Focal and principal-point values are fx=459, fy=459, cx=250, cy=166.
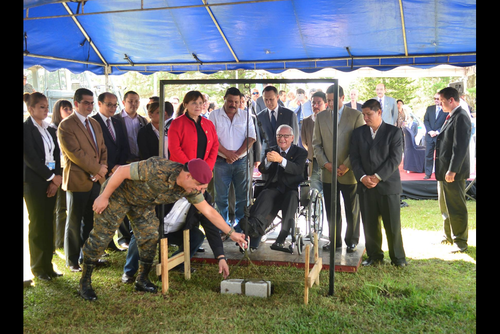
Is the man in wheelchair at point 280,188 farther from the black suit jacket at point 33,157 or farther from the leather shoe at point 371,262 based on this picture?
the black suit jacket at point 33,157

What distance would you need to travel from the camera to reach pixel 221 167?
18.8ft

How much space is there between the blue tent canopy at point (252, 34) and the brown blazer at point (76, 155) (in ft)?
6.54

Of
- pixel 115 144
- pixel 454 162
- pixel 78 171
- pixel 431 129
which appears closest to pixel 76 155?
pixel 78 171

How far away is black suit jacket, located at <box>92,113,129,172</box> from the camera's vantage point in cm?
525

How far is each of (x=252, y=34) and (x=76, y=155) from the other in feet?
10.3

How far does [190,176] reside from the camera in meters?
3.39

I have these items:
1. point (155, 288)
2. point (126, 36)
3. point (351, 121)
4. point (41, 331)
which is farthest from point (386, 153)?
point (126, 36)

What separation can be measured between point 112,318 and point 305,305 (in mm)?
1522

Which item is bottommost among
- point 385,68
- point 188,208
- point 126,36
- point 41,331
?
point 41,331

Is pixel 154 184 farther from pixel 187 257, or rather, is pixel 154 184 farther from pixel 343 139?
pixel 343 139

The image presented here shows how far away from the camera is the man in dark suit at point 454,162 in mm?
5102

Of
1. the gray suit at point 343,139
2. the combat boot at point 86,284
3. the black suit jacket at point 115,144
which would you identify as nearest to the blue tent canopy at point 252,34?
the gray suit at point 343,139
